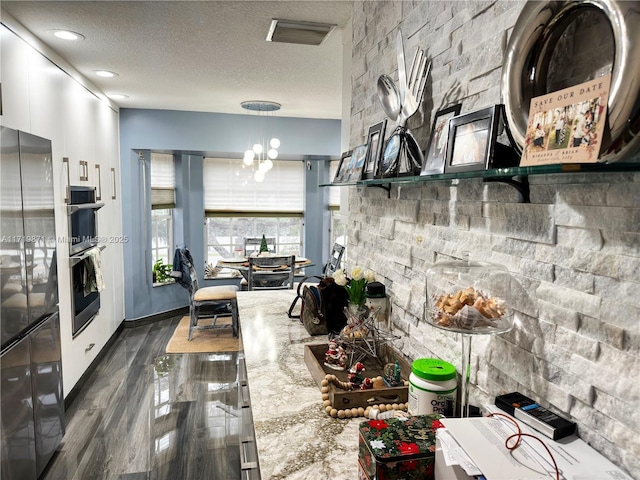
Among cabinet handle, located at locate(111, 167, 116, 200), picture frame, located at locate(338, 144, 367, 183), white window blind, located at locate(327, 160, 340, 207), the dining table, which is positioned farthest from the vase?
white window blind, located at locate(327, 160, 340, 207)

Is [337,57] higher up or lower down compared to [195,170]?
higher up

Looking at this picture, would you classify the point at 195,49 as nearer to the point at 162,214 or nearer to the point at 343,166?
the point at 343,166

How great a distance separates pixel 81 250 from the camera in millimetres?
3672

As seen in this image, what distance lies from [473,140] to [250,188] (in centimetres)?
559

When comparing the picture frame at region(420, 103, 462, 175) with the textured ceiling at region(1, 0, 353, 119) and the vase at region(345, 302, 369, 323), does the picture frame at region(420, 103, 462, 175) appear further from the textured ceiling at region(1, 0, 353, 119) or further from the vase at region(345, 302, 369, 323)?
the textured ceiling at region(1, 0, 353, 119)

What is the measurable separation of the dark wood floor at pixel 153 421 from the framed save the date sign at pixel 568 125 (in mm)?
2329

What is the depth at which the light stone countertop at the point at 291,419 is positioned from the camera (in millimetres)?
1133

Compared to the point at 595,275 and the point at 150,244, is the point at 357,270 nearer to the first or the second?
the point at 595,275

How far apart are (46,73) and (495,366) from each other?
336cm

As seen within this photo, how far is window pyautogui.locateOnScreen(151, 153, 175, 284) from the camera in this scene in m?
5.76

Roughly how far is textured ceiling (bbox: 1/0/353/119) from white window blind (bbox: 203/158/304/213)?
147 centimetres

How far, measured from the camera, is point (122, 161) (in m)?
5.31

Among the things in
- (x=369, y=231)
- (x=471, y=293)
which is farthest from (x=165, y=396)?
(x=471, y=293)

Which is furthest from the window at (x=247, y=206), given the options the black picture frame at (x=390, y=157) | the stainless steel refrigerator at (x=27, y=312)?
the black picture frame at (x=390, y=157)
